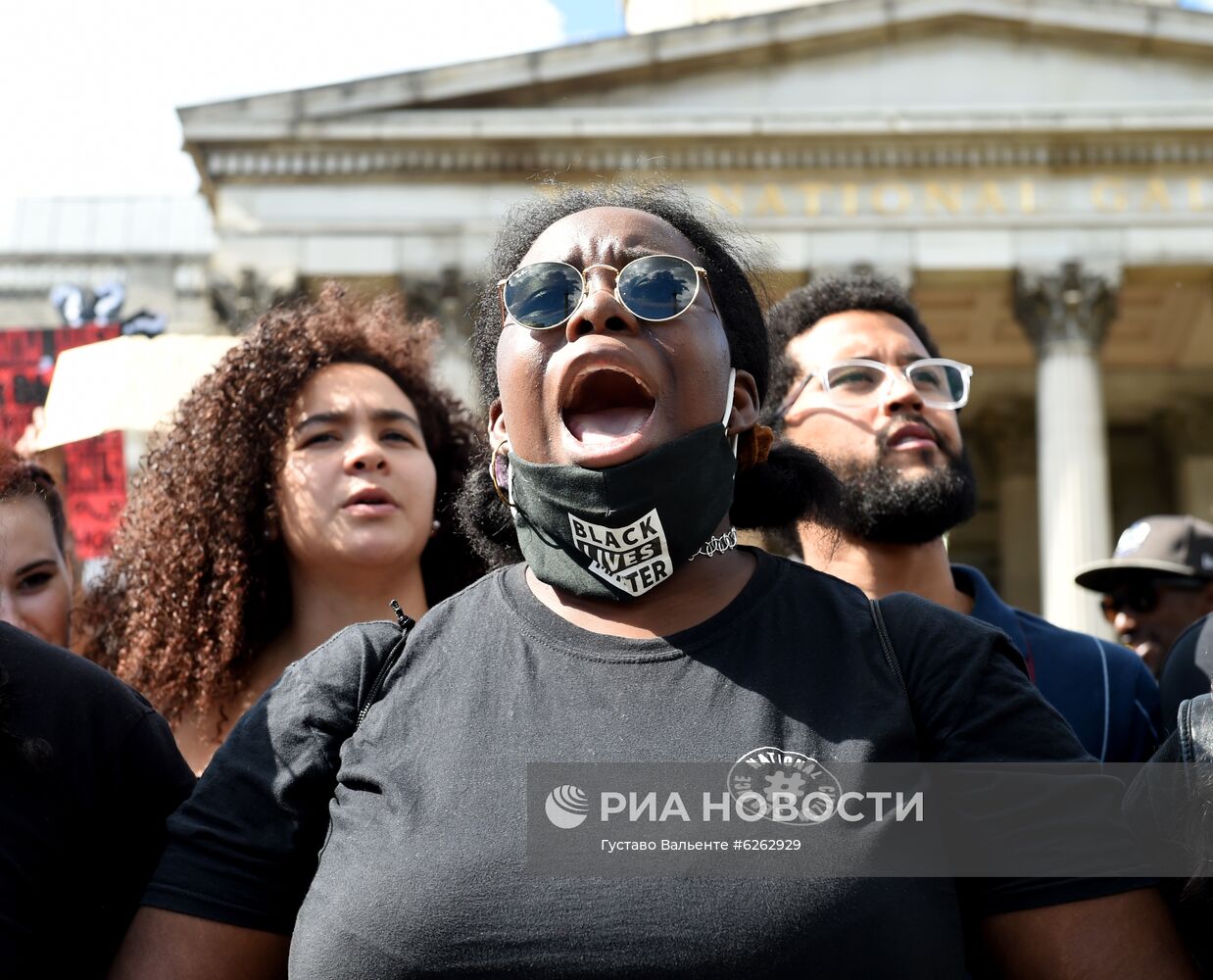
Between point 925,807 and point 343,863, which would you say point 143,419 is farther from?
point 925,807

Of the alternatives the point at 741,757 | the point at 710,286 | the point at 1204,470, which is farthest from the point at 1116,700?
the point at 1204,470

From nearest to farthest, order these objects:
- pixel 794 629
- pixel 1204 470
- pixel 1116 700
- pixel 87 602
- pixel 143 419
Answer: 1. pixel 794 629
2. pixel 1116 700
3. pixel 87 602
4. pixel 143 419
5. pixel 1204 470

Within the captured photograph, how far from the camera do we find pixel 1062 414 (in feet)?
74.7

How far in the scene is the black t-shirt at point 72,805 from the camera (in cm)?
235

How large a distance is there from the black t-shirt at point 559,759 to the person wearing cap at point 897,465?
1.50 metres

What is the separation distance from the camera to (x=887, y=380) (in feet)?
13.9

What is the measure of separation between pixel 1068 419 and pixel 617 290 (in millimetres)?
21188

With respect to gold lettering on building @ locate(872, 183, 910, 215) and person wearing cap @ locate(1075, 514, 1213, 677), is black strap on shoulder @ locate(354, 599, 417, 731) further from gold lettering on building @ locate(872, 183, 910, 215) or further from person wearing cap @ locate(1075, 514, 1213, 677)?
gold lettering on building @ locate(872, 183, 910, 215)

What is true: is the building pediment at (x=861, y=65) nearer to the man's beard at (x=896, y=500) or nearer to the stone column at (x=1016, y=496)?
the stone column at (x=1016, y=496)

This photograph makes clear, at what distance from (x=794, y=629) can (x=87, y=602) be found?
289 cm

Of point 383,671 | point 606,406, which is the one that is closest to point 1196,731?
point 606,406

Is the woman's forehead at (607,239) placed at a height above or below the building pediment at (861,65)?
below

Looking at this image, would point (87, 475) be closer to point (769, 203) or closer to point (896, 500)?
point (896, 500)

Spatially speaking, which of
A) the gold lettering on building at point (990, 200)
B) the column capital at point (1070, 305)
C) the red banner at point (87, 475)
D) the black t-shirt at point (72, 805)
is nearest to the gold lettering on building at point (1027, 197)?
the gold lettering on building at point (990, 200)
